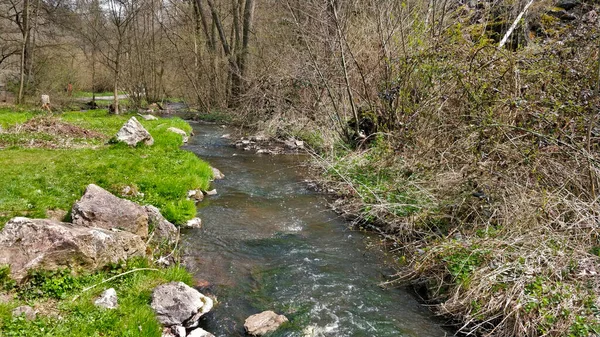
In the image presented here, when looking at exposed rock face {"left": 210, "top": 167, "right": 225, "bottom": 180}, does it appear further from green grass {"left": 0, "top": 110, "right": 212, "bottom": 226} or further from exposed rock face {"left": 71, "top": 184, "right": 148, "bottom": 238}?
exposed rock face {"left": 71, "top": 184, "right": 148, "bottom": 238}

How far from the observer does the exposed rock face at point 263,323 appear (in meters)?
4.50

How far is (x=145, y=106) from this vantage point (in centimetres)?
2958

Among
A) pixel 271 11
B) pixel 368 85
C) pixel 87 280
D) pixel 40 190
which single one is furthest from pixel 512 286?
pixel 271 11

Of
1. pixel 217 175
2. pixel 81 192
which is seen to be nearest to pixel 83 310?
pixel 81 192

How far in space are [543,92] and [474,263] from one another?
3569 millimetres

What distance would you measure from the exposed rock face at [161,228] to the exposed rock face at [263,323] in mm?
2305

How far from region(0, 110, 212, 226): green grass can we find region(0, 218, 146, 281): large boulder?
1.41 meters

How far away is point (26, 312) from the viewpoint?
152 inches

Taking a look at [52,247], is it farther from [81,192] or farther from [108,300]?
[81,192]

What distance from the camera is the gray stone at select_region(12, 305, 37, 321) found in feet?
12.5

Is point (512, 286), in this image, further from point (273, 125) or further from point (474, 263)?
point (273, 125)

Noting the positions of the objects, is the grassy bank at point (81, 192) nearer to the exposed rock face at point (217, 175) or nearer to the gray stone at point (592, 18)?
the exposed rock face at point (217, 175)

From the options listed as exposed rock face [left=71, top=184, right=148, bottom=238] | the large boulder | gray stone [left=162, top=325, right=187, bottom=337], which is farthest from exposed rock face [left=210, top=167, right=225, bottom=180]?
gray stone [left=162, top=325, right=187, bottom=337]

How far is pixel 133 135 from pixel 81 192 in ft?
17.7
